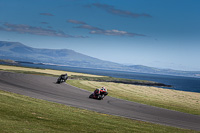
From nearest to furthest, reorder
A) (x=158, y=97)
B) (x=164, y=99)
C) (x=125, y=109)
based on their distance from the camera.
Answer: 1. (x=125, y=109)
2. (x=164, y=99)
3. (x=158, y=97)

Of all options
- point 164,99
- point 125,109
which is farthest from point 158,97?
point 125,109

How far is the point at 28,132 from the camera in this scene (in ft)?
32.4

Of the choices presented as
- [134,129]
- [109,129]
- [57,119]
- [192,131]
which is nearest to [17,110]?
[57,119]

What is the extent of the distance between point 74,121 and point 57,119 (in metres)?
0.98


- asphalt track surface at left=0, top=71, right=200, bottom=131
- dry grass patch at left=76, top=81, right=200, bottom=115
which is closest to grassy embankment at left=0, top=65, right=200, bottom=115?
dry grass patch at left=76, top=81, right=200, bottom=115

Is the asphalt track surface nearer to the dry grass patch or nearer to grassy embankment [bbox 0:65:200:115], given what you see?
grassy embankment [bbox 0:65:200:115]

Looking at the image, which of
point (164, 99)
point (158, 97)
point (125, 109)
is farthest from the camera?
point (158, 97)

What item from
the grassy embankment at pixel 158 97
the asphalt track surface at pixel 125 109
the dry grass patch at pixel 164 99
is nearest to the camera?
the asphalt track surface at pixel 125 109

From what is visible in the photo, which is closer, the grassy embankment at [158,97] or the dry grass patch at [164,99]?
the dry grass patch at [164,99]

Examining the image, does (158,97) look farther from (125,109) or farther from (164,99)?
(125,109)

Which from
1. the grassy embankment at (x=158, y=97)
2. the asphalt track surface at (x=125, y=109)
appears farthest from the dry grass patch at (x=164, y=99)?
the asphalt track surface at (x=125, y=109)

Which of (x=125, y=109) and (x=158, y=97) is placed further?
(x=158, y=97)

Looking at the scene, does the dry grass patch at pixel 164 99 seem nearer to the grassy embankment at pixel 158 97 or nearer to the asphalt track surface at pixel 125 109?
the grassy embankment at pixel 158 97

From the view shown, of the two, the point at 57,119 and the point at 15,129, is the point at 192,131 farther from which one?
the point at 15,129
